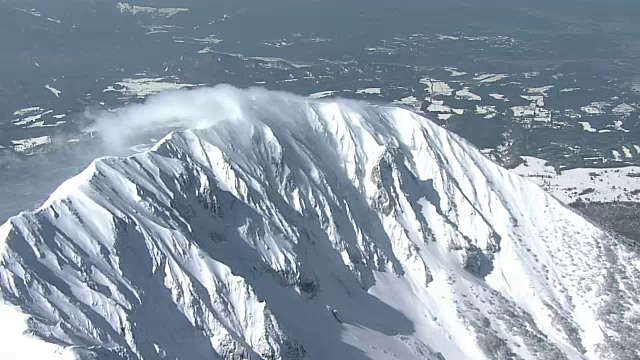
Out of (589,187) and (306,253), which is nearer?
(306,253)

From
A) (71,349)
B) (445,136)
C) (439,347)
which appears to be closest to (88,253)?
(71,349)

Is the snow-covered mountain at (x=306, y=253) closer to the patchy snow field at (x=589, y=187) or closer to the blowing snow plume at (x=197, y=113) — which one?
the blowing snow plume at (x=197, y=113)

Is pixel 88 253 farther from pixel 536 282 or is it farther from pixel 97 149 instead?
pixel 536 282

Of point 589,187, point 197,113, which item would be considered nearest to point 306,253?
point 197,113

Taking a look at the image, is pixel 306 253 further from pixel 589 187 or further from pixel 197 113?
pixel 589 187

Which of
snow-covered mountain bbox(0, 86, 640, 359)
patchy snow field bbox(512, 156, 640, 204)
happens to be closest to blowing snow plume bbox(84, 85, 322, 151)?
snow-covered mountain bbox(0, 86, 640, 359)

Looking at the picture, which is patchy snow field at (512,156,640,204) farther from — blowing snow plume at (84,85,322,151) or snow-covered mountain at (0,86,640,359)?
blowing snow plume at (84,85,322,151)

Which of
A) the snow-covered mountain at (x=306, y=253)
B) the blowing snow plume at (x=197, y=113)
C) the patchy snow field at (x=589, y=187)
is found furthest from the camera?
the patchy snow field at (x=589, y=187)

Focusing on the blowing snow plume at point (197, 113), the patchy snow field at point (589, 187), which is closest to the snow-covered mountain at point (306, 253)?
the blowing snow plume at point (197, 113)
